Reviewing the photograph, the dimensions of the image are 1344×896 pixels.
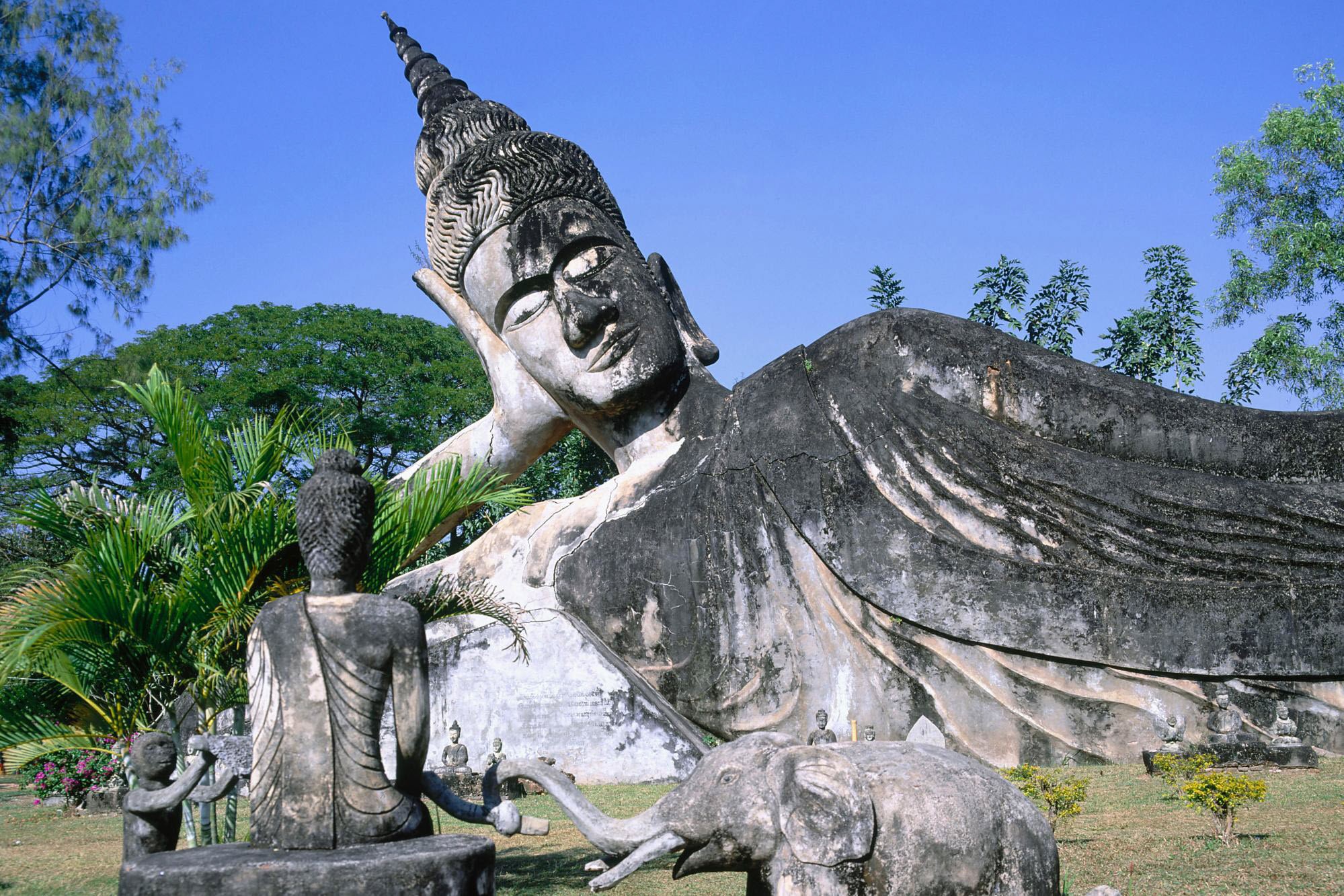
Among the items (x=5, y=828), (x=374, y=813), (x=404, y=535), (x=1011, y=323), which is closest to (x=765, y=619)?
(x=404, y=535)

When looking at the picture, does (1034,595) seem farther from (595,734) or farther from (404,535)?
(404,535)

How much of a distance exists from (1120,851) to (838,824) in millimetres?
2915

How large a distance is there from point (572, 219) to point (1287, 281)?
13783mm

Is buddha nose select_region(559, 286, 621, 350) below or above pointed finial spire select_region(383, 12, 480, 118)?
below

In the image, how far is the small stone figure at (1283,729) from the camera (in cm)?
727

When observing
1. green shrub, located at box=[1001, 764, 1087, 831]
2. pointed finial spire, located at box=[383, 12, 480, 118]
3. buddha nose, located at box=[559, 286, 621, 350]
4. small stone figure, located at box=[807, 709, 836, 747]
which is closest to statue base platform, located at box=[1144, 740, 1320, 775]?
green shrub, located at box=[1001, 764, 1087, 831]

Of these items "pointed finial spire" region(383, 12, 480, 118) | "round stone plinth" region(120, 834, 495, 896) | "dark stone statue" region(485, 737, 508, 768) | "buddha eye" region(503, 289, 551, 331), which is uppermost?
"pointed finial spire" region(383, 12, 480, 118)

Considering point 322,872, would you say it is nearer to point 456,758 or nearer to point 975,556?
point 975,556

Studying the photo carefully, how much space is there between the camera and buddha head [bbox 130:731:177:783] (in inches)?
178

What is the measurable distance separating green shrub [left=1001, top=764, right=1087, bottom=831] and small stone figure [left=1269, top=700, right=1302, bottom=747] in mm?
1258

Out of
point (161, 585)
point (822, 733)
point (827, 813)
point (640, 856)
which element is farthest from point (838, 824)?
point (822, 733)

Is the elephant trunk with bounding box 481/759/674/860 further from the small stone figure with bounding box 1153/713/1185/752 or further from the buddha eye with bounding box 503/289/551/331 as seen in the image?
the buddha eye with bounding box 503/289/551/331

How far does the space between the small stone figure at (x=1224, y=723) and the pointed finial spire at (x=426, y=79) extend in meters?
7.92

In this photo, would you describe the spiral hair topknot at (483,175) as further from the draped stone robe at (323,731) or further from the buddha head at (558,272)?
the draped stone robe at (323,731)
